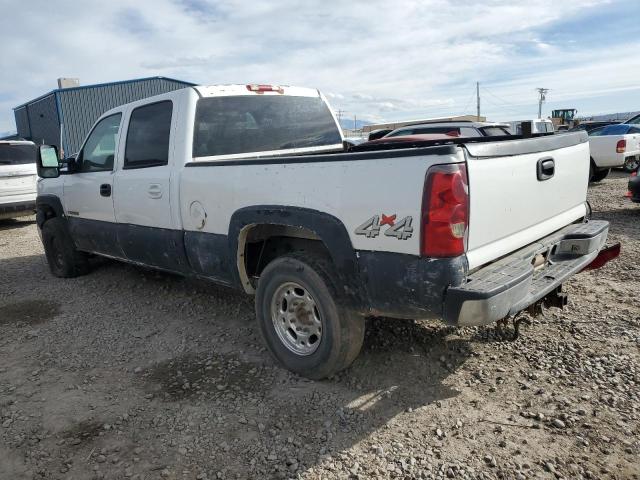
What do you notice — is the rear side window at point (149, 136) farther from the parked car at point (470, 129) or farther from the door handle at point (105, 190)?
the parked car at point (470, 129)

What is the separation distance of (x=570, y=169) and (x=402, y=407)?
211 cm

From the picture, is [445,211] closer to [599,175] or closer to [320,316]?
[320,316]

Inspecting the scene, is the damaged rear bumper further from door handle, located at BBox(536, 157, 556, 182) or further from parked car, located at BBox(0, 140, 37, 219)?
parked car, located at BBox(0, 140, 37, 219)

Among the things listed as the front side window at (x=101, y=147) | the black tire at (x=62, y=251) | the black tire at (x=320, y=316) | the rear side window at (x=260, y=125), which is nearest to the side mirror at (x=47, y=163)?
the front side window at (x=101, y=147)

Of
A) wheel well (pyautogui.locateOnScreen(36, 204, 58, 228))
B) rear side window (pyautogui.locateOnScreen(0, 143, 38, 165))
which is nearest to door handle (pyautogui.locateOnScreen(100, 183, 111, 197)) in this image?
wheel well (pyautogui.locateOnScreen(36, 204, 58, 228))

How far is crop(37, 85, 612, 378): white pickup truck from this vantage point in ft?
8.38

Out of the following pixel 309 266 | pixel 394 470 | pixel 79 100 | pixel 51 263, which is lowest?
pixel 394 470

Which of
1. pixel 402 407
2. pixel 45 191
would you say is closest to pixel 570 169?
pixel 402 407

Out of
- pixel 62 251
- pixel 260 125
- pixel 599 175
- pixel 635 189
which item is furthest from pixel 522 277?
pixel 599 175

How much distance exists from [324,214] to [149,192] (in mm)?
2029

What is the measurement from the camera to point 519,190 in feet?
9.71

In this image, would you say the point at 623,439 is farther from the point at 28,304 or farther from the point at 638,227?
the point at 638,227

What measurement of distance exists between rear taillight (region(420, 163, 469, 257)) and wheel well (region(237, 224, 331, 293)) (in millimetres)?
899

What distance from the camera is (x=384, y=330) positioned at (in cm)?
400
